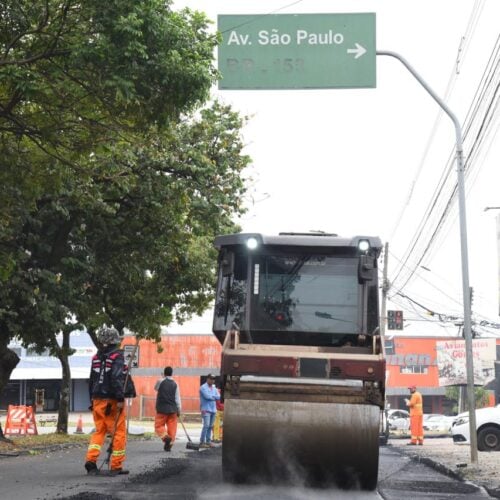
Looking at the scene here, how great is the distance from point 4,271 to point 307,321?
6.48 meters

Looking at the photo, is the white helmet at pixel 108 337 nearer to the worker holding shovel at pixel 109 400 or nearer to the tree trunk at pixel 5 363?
the worker holding shovel at pixel 109 400

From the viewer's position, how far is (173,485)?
10828mm

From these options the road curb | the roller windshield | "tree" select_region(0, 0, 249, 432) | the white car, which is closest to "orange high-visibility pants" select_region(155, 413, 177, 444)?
"tree" select_region(0, 0, 249, 432)

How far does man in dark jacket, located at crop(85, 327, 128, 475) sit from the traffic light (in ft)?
103

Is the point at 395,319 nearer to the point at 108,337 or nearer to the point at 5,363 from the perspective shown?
the point at 5,363

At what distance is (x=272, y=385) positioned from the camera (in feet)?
34.6

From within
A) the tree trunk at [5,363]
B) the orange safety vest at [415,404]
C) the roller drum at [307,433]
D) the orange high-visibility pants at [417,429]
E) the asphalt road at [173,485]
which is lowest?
the orange high-visibility pants at [417,429]

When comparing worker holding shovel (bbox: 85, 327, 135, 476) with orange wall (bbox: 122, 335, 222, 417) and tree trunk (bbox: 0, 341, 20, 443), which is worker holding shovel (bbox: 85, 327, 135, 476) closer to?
tree trunk (bbox: 0, 341, 20, 443)

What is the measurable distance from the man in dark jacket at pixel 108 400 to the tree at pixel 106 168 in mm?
3122

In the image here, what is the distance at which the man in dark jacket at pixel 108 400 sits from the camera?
456 inches

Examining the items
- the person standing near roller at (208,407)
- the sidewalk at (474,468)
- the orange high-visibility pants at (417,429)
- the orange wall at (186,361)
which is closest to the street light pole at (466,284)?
the sidewalk at (474,468)

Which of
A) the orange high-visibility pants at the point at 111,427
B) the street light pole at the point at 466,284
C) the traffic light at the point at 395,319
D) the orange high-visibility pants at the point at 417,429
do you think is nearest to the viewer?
the orange high-visibility pants at the point at 111,427

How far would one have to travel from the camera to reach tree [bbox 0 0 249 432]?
11.1 meters

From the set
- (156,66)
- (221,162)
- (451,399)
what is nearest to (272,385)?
(156,66)
